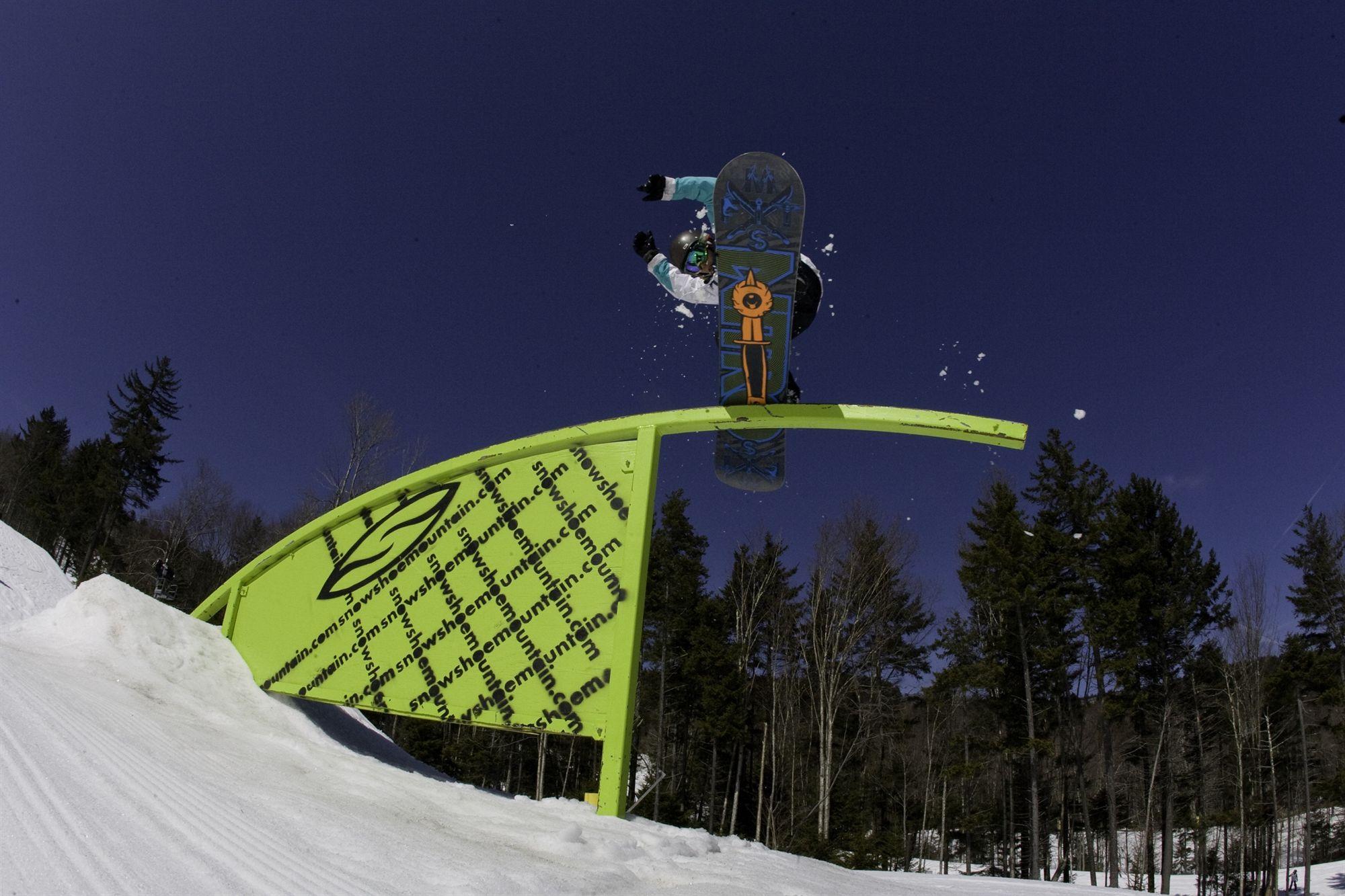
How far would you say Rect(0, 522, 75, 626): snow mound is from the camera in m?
5.57

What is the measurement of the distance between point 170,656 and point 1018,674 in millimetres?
18959

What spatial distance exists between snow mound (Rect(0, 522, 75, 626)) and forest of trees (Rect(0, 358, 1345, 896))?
8174 mm

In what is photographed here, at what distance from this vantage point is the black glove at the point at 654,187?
443 cm

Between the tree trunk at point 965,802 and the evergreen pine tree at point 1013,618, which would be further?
the evergreen pine tree at point 1013,618

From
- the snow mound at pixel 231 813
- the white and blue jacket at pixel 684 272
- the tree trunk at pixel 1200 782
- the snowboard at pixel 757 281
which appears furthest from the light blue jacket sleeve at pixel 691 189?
the tree trunk at pixel 1200 782

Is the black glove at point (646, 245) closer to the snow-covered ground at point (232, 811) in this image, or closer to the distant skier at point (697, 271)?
the distant skier at point (697, 271)

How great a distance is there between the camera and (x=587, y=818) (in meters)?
3.26

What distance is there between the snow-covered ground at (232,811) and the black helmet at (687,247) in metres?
3.67

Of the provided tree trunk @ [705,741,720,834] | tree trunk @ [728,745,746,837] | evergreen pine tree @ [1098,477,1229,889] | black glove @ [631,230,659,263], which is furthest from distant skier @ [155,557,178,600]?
evergreen pine tree @ [1098,477,1229,889]

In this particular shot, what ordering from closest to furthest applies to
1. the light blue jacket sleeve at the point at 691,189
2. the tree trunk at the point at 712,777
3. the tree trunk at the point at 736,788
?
1. the light blue jacket sleeve at the point at 691,189
2. the tree trunk at the point at 736,788
3. the tree trunk at the point at 712,777

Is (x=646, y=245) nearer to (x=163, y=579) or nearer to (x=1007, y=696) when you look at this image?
(x=163, y=579)

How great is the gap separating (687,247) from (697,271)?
189 millimetres

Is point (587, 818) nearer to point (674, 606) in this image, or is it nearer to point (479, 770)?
point (674, 606)

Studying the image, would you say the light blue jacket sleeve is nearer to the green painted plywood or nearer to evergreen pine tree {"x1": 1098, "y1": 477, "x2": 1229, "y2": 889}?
the green painted plywood
